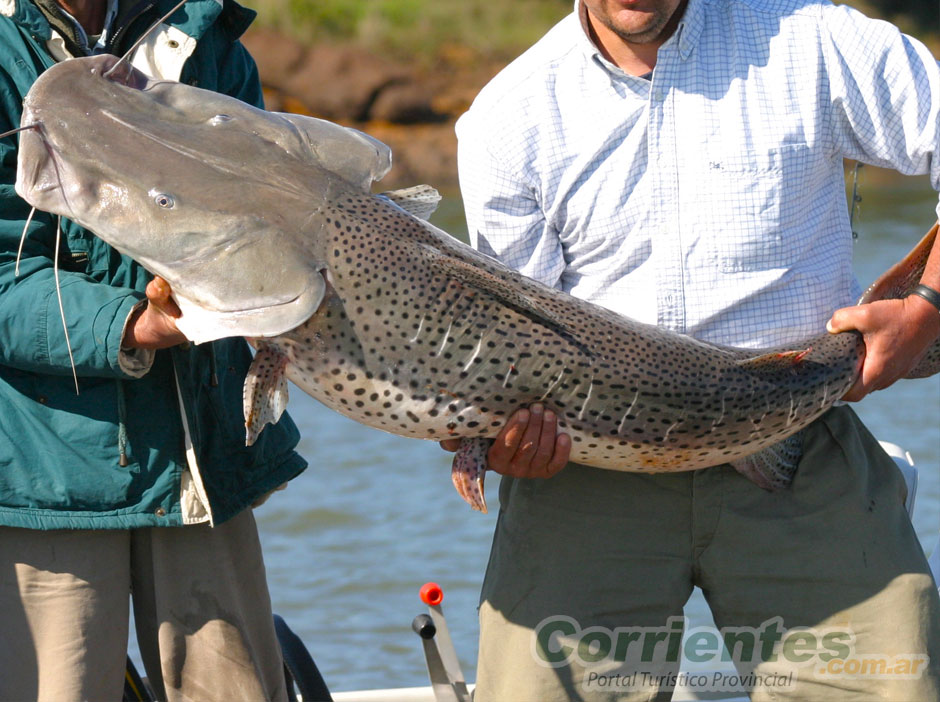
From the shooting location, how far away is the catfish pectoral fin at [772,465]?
3561 millimetres

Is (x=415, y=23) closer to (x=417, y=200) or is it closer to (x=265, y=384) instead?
(x=417, y=200)

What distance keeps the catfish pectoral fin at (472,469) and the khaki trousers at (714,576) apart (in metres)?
0.35

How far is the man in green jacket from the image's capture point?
3334 millimetres

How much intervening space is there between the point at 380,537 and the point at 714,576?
4846mm

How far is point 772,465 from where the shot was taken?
11.7 feet

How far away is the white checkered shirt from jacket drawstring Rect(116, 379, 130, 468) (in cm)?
106

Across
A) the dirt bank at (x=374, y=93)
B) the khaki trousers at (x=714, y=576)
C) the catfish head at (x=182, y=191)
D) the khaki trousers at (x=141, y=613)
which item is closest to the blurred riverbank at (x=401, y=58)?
the dirt bank at (x=374, y=93)

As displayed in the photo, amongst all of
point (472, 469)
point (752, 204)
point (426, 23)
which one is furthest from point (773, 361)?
point (426, 23)

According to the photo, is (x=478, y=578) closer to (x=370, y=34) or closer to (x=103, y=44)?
(x=103, y=44)

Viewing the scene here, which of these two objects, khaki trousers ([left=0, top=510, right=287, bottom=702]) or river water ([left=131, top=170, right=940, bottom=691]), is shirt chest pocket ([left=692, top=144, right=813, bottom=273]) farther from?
river water ([left=131, top=170, right=940, bottom=691])

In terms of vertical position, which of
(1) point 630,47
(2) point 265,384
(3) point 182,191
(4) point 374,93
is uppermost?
(1) point 630,47

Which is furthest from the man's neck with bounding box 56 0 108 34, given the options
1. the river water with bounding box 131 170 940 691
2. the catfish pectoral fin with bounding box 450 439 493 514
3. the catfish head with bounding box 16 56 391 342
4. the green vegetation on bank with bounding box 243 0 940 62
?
the green vegetation on bank with bounding box 243 0 940 62

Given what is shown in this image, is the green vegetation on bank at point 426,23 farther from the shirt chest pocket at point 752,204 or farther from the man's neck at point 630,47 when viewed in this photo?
the shirt chest pocket at point 752,204

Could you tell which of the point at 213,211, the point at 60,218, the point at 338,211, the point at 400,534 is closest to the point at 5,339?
the point at 60,218
